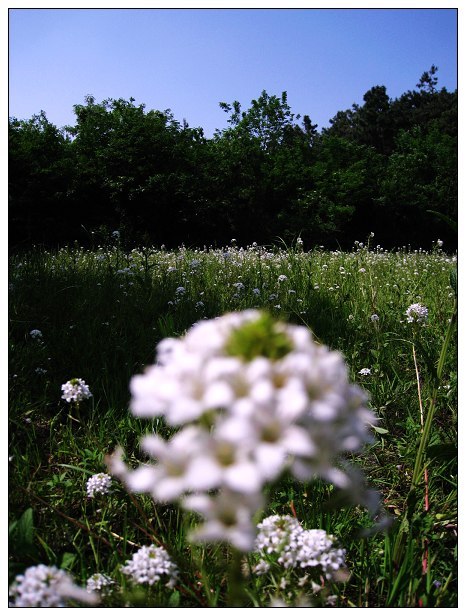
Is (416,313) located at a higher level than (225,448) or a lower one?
higher

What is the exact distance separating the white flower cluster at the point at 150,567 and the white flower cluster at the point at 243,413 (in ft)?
1.98

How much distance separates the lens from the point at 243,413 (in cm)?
75

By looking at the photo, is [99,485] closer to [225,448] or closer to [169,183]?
[225,448]

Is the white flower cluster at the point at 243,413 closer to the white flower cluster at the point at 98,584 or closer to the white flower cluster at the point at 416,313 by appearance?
the white flower cluster at the point at 98,584

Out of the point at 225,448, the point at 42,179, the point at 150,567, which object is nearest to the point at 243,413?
the point at 225,448

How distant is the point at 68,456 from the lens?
2316mm

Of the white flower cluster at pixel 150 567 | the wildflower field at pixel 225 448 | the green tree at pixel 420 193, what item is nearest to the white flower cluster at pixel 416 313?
the wildflower field at pixel 225 448

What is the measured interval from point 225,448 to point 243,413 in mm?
81

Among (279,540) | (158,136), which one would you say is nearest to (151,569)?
(279,540)

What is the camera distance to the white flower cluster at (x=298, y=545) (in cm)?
141

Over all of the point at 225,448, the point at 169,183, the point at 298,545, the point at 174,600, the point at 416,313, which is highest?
the point at 169,183

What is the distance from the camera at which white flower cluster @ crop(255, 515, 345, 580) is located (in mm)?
1406

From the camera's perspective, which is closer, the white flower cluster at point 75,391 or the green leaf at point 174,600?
the green leaf at point 174,600

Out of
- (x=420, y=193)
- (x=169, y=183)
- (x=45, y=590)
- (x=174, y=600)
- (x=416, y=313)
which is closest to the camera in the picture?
(x=45, y=590)
